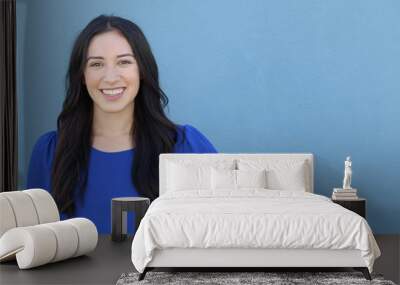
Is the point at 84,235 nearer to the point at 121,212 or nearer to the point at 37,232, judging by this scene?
the point at 37,232

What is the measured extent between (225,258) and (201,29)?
284 cm

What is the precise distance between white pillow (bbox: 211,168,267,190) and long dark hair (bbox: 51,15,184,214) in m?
0.79

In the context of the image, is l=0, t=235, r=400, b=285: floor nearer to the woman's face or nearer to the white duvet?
the white duvet

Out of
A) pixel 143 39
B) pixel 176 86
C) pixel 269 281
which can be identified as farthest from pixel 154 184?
pixel 269 281

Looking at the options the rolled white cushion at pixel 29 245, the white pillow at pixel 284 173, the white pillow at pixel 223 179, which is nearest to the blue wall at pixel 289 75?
the white pillow at pixel 284 173

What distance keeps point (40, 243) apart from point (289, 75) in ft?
10.1

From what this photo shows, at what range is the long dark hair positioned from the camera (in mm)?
7059

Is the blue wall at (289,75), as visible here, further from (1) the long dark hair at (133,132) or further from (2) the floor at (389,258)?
(2) the floor at (389,258)

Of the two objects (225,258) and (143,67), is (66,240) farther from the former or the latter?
(143,67)

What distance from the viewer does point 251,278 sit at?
4895mm

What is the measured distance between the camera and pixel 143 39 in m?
7.08

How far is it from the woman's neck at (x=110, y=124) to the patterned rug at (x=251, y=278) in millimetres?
2211

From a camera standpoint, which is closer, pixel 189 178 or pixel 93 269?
pixel 93 269

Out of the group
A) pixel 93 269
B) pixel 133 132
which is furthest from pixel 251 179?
pixel 93 269
